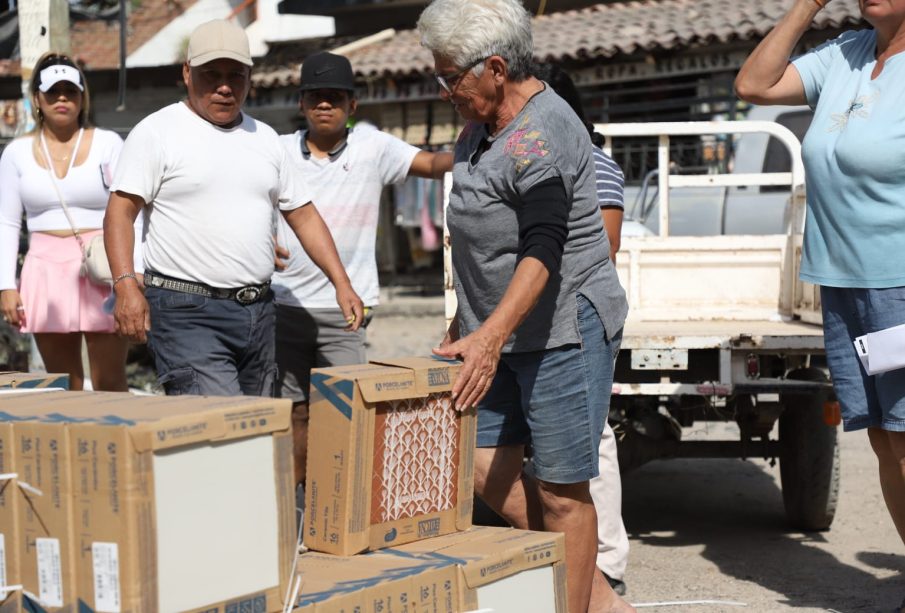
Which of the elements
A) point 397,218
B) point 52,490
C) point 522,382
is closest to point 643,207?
point 522,382

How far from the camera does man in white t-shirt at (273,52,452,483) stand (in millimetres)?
5348

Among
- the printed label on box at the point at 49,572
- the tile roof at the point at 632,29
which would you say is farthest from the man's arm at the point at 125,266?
the tile roof at the point at 632,29

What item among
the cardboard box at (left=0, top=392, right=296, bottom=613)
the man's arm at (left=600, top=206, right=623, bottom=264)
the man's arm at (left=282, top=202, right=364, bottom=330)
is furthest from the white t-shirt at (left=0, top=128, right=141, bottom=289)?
the cardboard box at (left=0, top=392, right=296, bottom=613)

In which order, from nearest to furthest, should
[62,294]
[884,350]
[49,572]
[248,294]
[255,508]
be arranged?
[49,572], [255,508], [884,350], [248,294], [62,294]

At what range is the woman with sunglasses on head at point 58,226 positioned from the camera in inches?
216

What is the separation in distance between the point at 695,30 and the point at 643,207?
6.73 meters

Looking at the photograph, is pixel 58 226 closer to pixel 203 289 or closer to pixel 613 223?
pixel 203 289

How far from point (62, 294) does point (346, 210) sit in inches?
51.5

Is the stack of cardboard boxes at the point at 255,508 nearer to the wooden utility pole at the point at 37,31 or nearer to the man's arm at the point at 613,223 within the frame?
the man's arm at the point at 613,223

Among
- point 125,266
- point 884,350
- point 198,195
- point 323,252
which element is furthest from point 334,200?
point 884,350

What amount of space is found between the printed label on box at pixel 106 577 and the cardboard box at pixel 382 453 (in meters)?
0.80

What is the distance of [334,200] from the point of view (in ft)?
17.6

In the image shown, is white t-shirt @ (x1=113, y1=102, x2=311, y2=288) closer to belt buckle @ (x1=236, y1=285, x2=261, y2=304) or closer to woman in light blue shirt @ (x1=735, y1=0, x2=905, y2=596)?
belt buckle @ (x1=236, y1=285, x2=261, y2=304)

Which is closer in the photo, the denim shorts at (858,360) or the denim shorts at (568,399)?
the denim shorts at (568,399)
